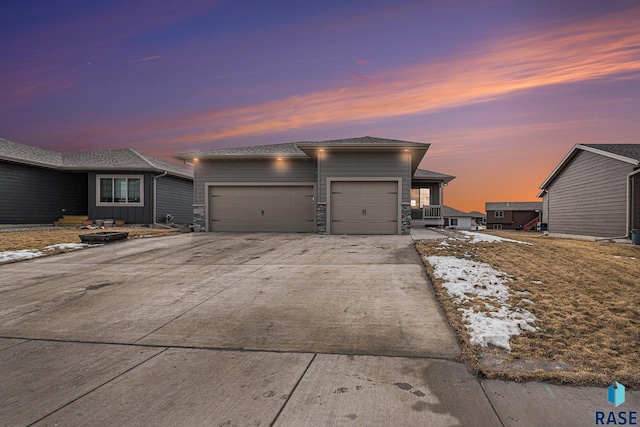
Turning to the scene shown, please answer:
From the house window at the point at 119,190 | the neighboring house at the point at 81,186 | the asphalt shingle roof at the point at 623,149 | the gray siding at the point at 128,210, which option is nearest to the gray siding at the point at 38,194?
the neighboring house at the point at 81,186

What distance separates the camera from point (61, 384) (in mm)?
2777

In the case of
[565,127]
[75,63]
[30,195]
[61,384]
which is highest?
[75,63]

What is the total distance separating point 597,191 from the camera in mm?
16141

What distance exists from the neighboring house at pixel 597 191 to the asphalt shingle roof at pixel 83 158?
79.4ft

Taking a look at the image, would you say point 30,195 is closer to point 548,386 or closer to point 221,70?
point 221,70

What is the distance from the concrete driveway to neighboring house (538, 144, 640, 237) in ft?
44.9

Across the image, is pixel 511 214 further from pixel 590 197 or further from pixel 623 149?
pixel 623 149

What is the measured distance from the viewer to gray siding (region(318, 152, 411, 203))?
544 inches

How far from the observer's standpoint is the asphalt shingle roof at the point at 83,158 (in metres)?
17.8

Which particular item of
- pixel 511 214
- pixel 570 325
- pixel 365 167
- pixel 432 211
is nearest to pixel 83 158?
pixel 365 167

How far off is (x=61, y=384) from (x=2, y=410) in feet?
1.35

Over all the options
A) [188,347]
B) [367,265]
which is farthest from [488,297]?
[188,347]

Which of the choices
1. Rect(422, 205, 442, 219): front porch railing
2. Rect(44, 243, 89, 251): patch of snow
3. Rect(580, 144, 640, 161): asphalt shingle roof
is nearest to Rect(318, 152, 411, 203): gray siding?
Rect(422, 205, 442, 219): front porch railing

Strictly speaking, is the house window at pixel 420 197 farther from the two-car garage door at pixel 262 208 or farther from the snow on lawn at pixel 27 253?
the snow on lawn at pixel 27 253
